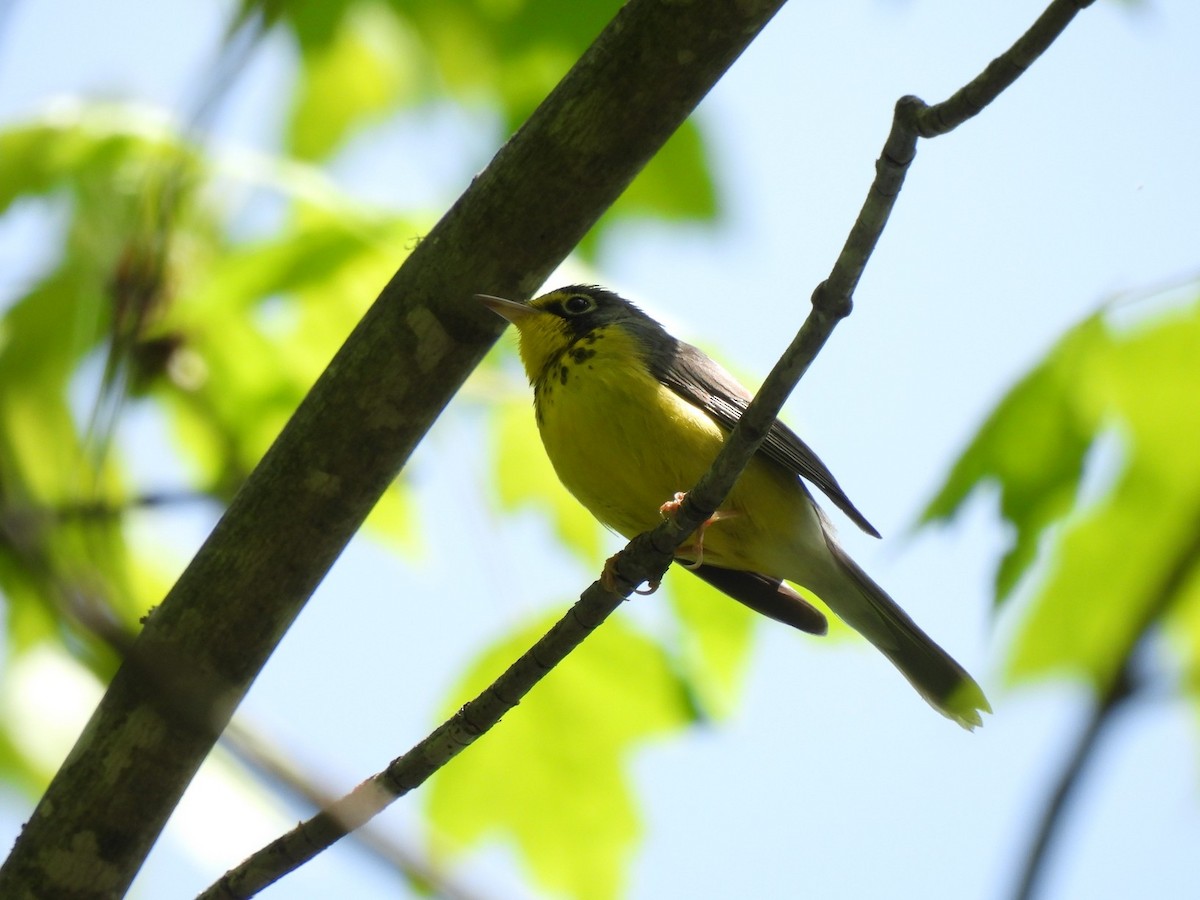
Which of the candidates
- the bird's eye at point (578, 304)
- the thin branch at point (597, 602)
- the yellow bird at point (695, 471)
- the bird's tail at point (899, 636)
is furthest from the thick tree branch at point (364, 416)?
the bird's tail at point (899, 636)

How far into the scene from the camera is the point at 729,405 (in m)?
5.46

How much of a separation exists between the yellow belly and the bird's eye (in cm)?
78

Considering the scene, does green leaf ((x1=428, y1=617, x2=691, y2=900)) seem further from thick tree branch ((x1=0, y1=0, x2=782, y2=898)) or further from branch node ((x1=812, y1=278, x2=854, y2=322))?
branch node ((x1=812, y1=278, x2=854, y2=322))

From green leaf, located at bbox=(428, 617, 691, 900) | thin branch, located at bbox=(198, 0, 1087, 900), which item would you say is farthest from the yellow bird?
thin branch, located at bbox=(198, 0, 1087, 900)

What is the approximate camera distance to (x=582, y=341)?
553cm

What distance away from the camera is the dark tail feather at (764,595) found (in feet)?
17.0

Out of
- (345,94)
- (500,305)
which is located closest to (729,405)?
(500,305)

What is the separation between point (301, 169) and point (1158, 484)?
3.05 meters

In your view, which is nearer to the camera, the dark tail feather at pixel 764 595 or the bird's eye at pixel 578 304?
the dark tail feather at pixel 764 595

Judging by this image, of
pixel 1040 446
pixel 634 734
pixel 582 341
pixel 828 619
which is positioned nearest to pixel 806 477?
pixel 828 619

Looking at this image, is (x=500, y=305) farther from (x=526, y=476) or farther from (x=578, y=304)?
(x=578, y=304)

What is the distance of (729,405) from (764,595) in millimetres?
805

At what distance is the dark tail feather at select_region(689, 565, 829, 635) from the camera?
518cm

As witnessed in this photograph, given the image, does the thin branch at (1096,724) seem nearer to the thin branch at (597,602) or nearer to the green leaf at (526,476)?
the thin branch at (597,602)
